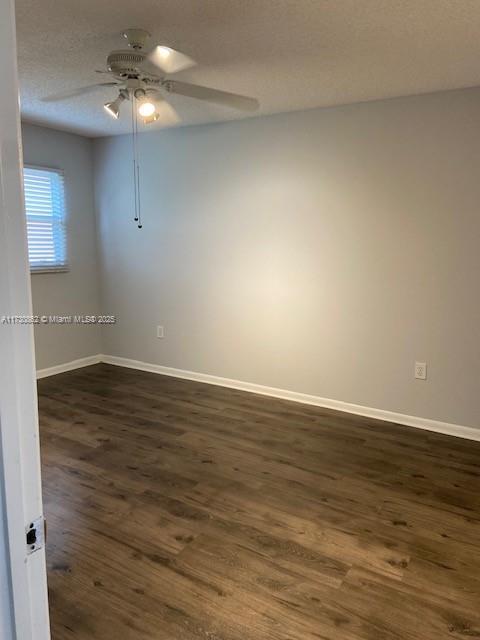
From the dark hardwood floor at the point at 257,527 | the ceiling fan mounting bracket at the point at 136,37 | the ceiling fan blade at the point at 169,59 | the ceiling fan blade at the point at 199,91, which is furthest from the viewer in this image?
the ceiling fan blade at the point at 199,91

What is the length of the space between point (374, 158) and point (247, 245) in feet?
4.16

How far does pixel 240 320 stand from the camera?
170 inches

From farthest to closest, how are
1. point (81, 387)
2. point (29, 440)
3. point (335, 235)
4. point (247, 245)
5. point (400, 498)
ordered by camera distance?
1. point (81, 387)
2. point (247, 245)
3. point (335, 235)
4. point (400, 498)
5. point (29, 440)

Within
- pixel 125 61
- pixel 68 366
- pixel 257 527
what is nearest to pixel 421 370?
pixel 257 527

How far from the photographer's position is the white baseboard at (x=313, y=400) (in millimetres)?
3428

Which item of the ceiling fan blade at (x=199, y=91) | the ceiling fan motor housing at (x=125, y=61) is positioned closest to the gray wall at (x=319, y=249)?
the ceiling fan blade at (x=199, y=91)

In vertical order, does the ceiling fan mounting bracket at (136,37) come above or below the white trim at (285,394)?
above

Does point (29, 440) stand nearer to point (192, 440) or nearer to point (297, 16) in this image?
point (297, 16)

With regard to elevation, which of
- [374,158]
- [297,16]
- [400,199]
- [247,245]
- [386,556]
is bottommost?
[386,556]

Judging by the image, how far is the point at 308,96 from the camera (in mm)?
3287

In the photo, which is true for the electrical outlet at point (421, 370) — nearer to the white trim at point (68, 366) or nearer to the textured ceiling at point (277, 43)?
the textured ceiling at point (277, 43)

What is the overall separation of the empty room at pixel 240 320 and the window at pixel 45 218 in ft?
0.08

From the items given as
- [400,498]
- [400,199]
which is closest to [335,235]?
[400,199]

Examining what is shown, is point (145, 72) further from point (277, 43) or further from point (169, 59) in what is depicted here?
point (277, 43)
